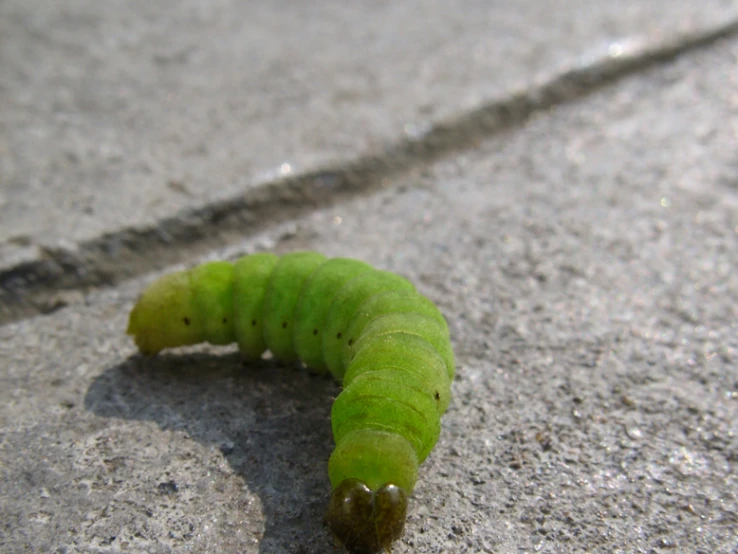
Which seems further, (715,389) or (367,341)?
(715,389)

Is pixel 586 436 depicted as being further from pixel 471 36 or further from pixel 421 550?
pixel 471 36

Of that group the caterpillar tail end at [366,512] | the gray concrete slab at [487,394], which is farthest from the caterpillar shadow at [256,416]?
the caterpillar tail end at [366,512]

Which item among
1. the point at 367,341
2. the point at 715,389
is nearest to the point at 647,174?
the point at 715,389

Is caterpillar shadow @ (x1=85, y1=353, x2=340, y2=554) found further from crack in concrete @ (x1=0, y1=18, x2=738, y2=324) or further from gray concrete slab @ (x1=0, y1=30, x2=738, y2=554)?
crack in concrete @ (x1=0, y1=18, x2=738, y2=324)

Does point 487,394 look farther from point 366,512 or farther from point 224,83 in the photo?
point 224,83

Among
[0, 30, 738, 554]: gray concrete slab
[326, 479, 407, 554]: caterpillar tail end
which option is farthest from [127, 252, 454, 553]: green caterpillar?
[0, 30, 738, 554]: gray concrete slab

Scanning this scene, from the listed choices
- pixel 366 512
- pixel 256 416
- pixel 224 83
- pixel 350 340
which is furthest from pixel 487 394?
pixel 224 83
